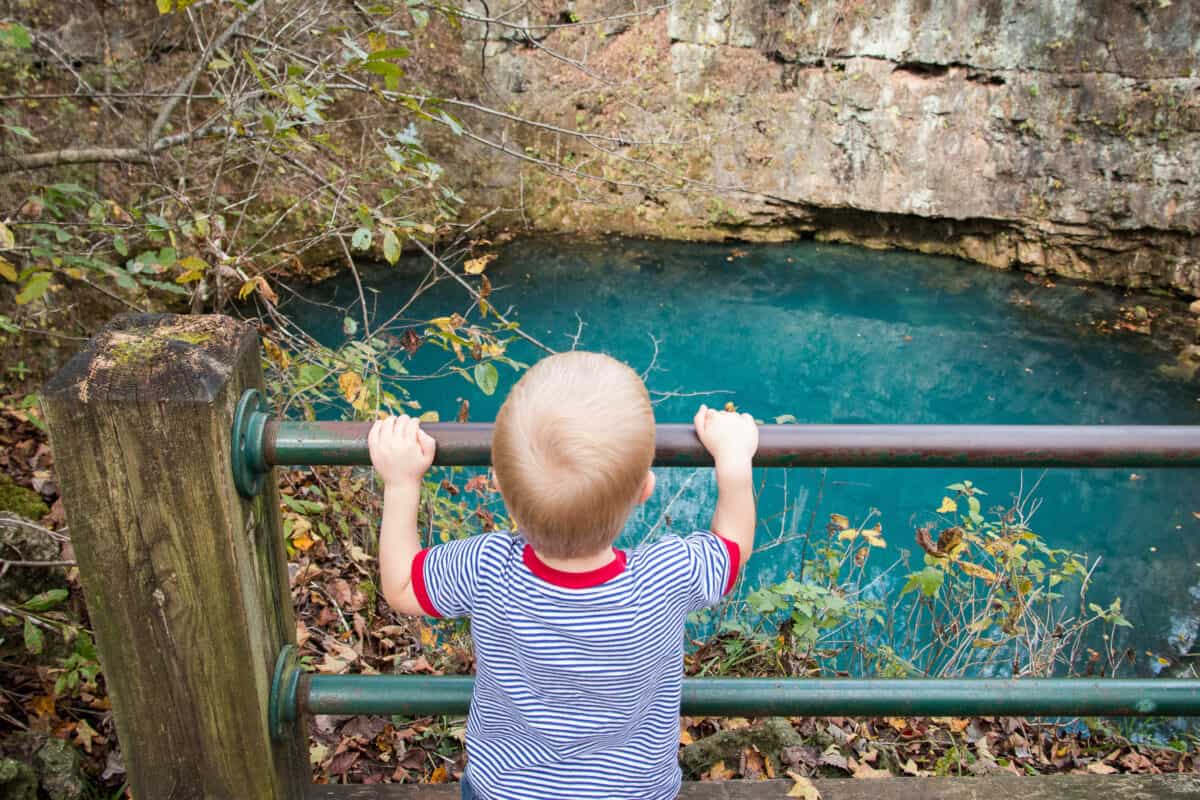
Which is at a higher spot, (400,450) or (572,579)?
(400,450)

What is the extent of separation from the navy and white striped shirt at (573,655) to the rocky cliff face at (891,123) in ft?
28.3

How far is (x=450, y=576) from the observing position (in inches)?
42.1

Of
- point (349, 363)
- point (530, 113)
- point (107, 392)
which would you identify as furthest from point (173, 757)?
point (530, 113)

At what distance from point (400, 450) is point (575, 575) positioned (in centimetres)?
27

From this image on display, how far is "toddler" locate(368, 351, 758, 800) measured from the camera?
926 millimetres

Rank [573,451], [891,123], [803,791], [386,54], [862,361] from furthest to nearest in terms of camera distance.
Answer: [891,123] < [862,361] < [386,54] < [803,791] < [573,451]

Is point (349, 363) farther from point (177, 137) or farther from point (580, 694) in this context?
point (580, 694)

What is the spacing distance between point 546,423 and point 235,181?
6.72 metres

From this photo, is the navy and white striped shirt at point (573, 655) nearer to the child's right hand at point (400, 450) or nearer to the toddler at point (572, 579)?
the toddler at point (572, 579)

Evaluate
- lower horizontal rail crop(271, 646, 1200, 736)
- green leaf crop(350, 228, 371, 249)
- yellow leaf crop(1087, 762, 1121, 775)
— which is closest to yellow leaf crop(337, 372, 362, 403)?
green leaf crop(350, 228, 371, 249)

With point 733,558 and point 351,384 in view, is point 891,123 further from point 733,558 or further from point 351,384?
point 733,558

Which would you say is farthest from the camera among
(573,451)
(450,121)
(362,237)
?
(450,121)

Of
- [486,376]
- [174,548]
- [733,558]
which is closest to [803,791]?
[733,558]

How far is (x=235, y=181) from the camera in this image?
673 centimetres
